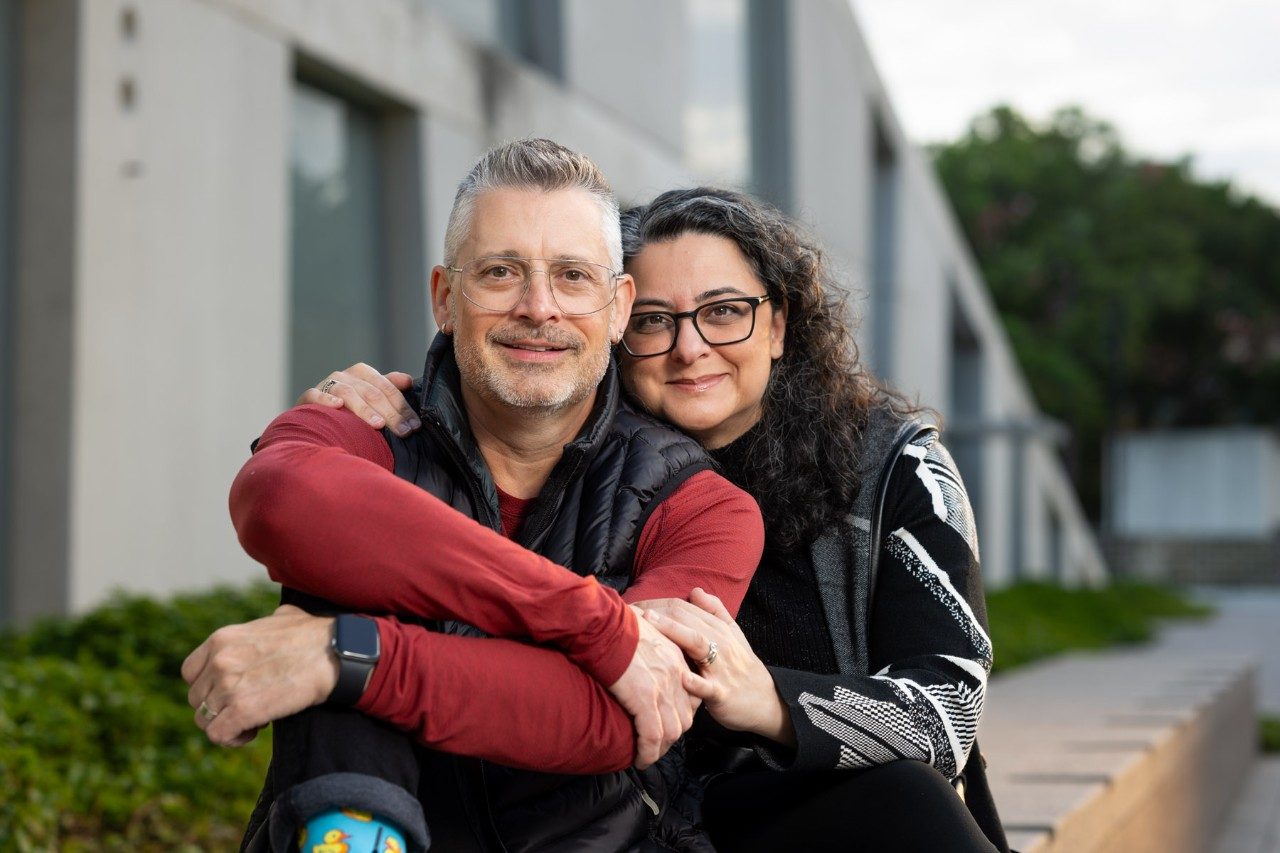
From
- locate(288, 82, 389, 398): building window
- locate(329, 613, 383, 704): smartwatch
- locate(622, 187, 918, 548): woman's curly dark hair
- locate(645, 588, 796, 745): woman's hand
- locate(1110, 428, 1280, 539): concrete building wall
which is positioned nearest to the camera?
locate(329, 613, 383, 704): smartwatch

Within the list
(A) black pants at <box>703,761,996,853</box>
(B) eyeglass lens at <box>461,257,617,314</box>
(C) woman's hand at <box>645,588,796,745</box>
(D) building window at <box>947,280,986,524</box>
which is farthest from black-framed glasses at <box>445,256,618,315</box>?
(D) building window at <box>947,280,986,524</box>

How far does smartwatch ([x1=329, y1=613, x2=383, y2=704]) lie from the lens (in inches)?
83.9

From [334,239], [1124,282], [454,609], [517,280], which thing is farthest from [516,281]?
[1124,282]

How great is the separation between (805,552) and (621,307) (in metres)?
0.61

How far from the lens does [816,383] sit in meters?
3.19

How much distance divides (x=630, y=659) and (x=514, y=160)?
0.91 meters

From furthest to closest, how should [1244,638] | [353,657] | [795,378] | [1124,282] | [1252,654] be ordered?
[1124,282], [1244,638], [1252,654], [795,378], [353,657]

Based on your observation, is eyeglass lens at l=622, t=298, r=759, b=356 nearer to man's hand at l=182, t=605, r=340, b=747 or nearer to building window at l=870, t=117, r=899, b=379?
man's hand at l=182, t=605, r=340, b=747

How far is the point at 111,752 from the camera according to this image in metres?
4.54

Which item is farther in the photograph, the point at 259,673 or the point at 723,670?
the point at 723,670

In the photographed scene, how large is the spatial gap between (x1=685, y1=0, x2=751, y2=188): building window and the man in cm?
1014

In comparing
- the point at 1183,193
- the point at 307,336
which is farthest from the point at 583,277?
the point at 1183,193

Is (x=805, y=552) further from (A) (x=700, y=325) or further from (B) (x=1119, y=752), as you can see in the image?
(B) (x=1119, y=752)

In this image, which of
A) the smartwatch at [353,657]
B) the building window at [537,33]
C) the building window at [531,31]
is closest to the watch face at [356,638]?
the smartwatch at [353,657]
